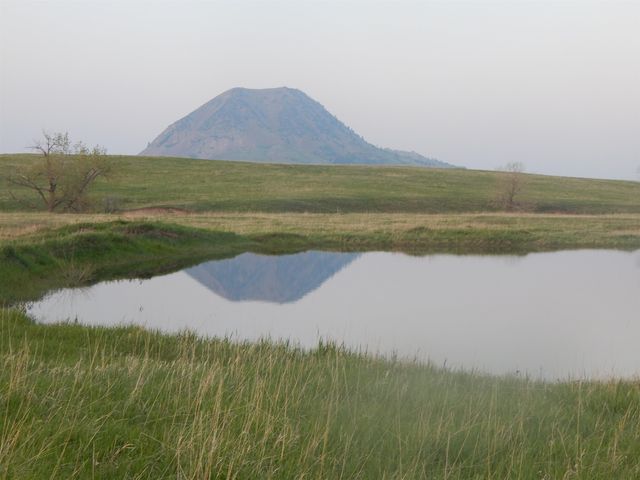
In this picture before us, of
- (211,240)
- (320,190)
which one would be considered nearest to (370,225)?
(211,240)

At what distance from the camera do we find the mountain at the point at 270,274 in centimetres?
2400

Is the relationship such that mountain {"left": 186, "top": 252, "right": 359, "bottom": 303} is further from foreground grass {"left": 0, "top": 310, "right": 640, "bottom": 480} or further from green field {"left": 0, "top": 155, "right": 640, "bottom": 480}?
foreground grass {"left": 0, "top": 310, "right": 640, "bottom": 480}

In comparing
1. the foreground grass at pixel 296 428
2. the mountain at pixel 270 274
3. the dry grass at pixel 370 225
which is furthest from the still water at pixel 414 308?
the dry grass at pixel 370 225

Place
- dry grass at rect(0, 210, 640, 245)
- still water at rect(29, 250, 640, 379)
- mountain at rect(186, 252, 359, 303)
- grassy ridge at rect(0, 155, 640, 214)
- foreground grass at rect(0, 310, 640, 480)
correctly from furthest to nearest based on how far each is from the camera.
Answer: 1. grassy ridge at rect(0, 155, 640, 214)
2. dry grass at rect(0, 210, 640, 245)
3. mountain at rect(186, 252, 359, 303)
4. still water at rect(29, 250, 640, 379)
5. foreground grass at rect(0, 310, 640, 480)

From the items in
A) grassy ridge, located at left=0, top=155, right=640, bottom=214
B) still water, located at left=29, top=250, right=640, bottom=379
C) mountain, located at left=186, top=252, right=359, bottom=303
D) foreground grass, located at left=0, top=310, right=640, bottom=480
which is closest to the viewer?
foreground grass, located at left=0, top=310, right=640, bottom=480

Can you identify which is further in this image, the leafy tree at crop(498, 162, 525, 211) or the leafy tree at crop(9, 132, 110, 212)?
the leafy tree at crop(498, 162, 525, 211)

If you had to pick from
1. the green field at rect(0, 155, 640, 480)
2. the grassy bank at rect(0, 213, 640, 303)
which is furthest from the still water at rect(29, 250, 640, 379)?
the green field at rect(0, 155, 640, 480)

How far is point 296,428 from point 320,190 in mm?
76257

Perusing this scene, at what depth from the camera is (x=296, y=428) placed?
20.2 feet

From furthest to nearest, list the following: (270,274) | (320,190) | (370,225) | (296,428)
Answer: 1. (320,190)
2. (370,225)
3. (270,274)
4. (296,428)

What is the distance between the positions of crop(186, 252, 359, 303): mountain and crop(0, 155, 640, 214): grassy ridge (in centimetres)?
3277

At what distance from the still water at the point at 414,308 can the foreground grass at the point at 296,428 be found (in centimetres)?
419

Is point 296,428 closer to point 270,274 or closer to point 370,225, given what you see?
point 270,274

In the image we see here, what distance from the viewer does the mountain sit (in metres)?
24.0
